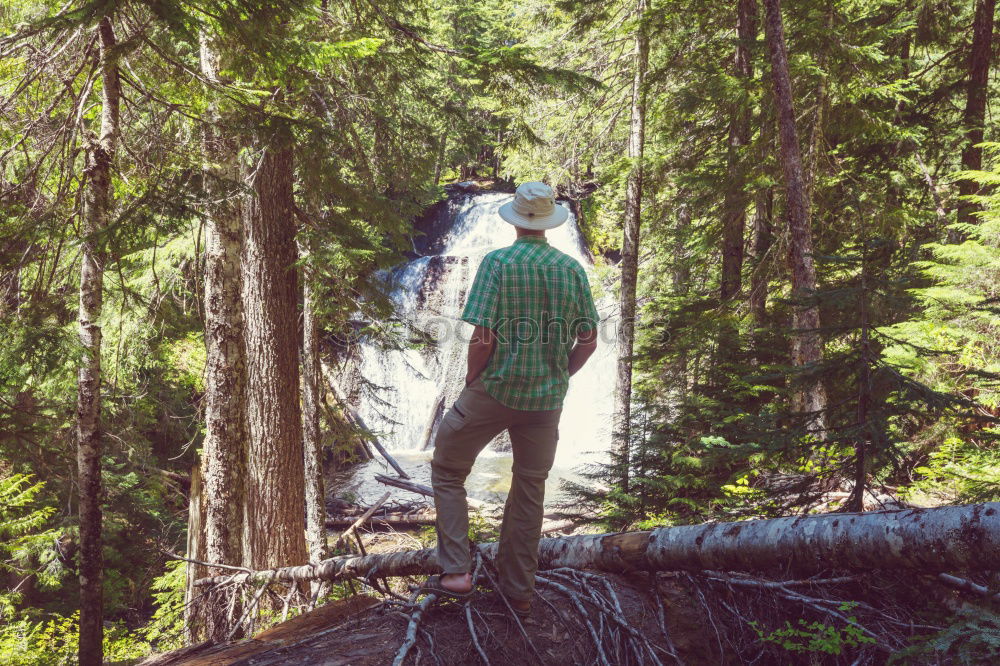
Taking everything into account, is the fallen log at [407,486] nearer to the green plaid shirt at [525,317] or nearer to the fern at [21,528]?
the fern at [21,528]

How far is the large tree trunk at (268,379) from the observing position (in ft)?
20.0

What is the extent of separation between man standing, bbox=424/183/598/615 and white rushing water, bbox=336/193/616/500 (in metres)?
10.8

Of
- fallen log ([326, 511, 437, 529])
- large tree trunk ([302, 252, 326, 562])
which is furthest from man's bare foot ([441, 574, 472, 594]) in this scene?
fallen log ([326, 511, 437, 529])

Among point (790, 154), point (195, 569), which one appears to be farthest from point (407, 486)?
point (790, 154)

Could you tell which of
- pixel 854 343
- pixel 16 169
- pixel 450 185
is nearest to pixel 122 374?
pixel 16 169

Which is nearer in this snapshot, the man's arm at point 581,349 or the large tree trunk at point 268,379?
the man's arm at point 581,349

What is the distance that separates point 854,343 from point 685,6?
8139mm

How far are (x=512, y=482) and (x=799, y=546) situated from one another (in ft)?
4.30

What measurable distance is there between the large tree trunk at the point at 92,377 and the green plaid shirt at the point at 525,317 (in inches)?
106

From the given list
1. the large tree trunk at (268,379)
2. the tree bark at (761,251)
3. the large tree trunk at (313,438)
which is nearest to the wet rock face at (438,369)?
the large tree trunk at (313,438)

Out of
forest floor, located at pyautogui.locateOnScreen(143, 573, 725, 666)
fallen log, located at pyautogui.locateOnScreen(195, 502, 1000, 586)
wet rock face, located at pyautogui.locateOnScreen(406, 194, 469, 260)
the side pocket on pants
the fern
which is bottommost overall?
the fern

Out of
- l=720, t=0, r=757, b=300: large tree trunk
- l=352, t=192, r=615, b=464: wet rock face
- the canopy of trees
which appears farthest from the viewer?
l=352, t=192, r=615, b=464: wet rock face

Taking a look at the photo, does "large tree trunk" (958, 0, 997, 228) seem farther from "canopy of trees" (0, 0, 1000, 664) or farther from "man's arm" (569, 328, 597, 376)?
"man's arm" (569, 328, 597, 376)

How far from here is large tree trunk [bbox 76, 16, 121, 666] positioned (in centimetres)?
385
